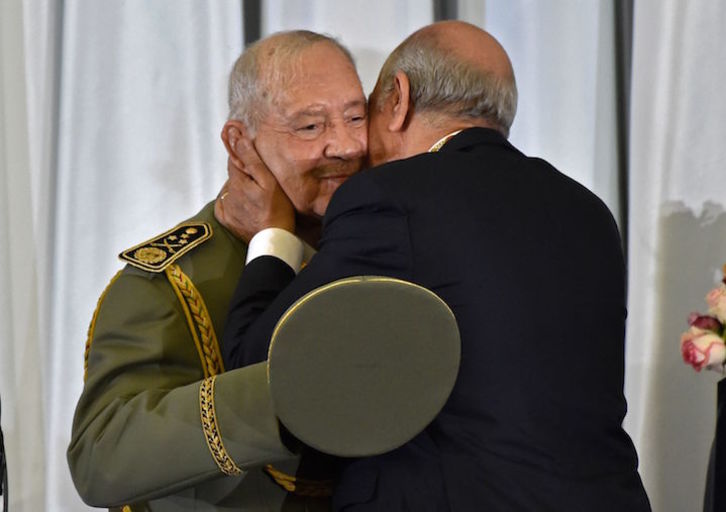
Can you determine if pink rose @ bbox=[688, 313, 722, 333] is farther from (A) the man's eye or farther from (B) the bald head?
(A) the man's eye

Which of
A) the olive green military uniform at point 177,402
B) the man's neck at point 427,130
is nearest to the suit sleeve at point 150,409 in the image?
the olive green military uniform at point 177,402

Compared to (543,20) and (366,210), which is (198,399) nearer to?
(366,210)

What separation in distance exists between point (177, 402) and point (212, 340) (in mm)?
206

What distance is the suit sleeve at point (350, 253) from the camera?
1368 mm

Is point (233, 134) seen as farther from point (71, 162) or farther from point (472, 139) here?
point (71, 162)

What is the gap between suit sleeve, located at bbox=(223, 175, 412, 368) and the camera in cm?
137

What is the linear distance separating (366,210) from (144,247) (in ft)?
1.36

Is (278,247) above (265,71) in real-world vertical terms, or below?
below

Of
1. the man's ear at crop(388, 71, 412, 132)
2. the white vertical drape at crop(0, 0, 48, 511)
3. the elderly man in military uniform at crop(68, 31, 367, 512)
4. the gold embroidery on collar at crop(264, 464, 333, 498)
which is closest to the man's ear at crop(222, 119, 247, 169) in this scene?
the elderly man in military uniform at crop(68, 31, 367, 512)

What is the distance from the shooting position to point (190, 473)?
1.38 m

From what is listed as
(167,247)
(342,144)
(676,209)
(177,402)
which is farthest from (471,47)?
(676,209)

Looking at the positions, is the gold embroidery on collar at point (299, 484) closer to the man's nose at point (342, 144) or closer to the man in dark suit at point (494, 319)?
the man in dark suit at point (494, 319)

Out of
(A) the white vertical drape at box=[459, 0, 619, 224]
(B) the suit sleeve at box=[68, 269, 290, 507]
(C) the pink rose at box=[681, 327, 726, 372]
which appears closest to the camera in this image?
(B) the suit sleeve at box=[68, 269, 290, 507]

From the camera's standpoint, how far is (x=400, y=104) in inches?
64.8
